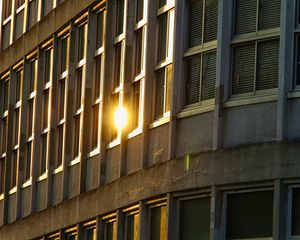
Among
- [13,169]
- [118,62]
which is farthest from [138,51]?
[13,169]

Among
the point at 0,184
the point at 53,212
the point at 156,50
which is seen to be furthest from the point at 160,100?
the point at 0,184

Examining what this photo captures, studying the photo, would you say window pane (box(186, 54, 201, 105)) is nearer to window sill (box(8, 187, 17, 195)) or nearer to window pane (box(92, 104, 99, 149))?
window pane (box(92, 104, 99, 149))

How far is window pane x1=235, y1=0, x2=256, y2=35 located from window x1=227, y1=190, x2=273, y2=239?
2.92 meters

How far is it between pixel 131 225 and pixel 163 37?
3.85 metres

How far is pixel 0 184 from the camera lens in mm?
41969

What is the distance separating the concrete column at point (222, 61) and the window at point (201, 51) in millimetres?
276

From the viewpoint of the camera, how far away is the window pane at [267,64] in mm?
26875

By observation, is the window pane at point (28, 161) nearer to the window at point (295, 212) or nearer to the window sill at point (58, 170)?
the window sill at point (58, 170)

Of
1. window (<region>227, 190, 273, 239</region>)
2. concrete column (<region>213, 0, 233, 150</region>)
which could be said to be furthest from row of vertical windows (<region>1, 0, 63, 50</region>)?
window (<region>227, 190, 273, 239</region>)

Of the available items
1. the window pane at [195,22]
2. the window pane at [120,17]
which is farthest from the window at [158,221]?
the window pane at [120,17]

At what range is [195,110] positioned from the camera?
28234mm

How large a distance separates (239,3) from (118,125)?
5.41 m

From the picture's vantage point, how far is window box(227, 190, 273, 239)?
26562 mm

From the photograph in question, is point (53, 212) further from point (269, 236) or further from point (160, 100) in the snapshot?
point (269, 236)
